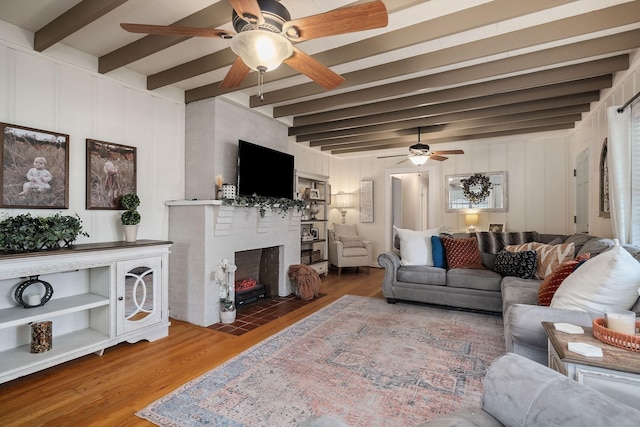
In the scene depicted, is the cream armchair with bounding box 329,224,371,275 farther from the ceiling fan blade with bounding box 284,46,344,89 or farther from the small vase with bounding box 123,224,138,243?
the ceiling fan blade with bounding box 284,46,344,89

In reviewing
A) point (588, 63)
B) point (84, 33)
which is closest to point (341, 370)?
point (84, 33)

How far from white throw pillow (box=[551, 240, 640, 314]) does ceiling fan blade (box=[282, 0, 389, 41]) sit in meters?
1.77

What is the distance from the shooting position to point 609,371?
1.26 m

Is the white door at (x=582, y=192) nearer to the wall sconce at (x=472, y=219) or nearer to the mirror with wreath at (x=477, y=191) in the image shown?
the mirror with wreath at (x=477, y=191)

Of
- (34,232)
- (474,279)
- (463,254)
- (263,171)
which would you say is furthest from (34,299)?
(463,254)

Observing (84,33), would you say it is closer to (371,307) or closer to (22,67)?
(22,67)

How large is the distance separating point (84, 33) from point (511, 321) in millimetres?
3815

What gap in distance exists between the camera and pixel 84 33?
107 inches

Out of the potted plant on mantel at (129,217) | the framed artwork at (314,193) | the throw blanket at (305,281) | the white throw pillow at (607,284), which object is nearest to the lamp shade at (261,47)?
the potted plant on mantel at (129,217)

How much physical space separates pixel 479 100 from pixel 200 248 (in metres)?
3.72

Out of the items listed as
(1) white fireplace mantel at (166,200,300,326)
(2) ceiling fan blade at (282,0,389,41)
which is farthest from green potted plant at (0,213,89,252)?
(2) ceiling fan blade at (282,0,389,41)

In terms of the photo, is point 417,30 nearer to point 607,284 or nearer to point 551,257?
point 607,284

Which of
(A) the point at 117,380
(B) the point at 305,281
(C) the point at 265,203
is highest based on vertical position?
(C) the point at 265,203

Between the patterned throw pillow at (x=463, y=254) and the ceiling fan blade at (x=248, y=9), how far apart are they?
361cm
